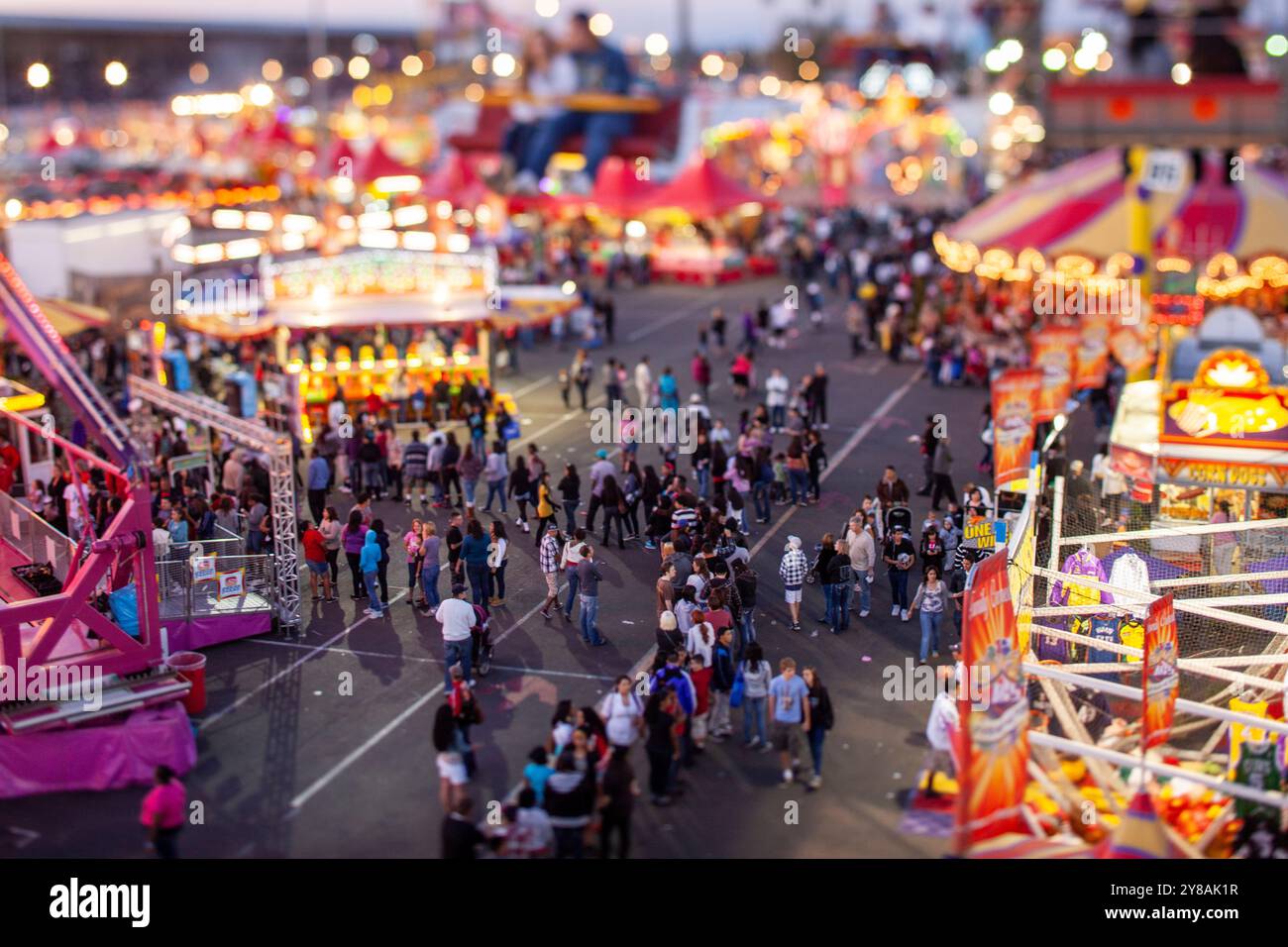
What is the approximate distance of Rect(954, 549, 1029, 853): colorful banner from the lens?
11.4m

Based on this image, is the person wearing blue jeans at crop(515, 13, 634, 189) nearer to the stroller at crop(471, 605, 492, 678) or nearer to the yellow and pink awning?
the yellow and pink awning

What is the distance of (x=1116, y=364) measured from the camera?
29.2m

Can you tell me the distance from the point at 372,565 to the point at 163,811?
624cm

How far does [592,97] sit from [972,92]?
59.9 meters

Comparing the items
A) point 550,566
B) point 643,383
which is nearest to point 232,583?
point 550,566

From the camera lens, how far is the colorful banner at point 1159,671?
12.9 meters

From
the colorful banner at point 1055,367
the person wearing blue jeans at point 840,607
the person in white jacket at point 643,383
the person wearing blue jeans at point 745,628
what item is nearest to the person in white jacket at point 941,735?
the person wearing blue jeans at point 745,628

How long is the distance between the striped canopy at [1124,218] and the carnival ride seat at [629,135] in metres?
21.7

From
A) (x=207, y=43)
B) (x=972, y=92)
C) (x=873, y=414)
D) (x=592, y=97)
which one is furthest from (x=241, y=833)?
(x=207, y=43)

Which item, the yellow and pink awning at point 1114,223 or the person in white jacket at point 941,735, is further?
the yellow and pink awning at point 1114,223

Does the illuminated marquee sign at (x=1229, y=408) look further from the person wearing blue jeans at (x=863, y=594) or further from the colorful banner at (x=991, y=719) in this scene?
the colorful banner at (x=991, y=719)

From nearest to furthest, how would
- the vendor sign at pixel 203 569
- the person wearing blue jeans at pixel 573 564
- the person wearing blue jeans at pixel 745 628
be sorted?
the person wearing blue jeans at pixel 745 628 → the person wearing blue jeans at pixel 573 564 → the vendor sign at pixel 203 569

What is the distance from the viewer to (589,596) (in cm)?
1705

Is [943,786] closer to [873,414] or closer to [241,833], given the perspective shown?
[241,833]
